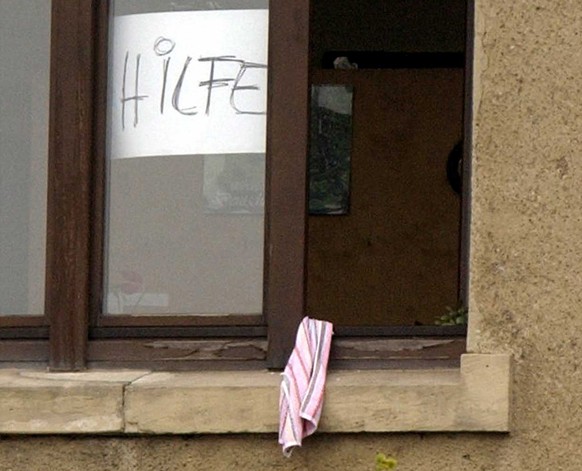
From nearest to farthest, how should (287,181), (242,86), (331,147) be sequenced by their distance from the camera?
(287,181) → (242,86) → (331,147)

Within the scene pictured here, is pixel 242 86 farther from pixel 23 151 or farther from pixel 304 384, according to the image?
pixel 304 384

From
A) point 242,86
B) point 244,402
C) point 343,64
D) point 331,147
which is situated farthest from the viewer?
point 343,64

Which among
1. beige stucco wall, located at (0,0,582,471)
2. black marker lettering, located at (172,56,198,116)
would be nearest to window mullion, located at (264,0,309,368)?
black marker lettering, located at (172,56,198,116)

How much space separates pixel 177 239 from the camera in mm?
5730

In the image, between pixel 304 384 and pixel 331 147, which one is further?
pixel 331 147

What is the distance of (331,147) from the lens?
26.8ft

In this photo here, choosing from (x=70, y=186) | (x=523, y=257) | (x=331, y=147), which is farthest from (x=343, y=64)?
(x=523, y=257)

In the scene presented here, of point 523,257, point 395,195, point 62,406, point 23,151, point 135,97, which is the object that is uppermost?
point 135,97

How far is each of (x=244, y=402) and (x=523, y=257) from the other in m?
0.91

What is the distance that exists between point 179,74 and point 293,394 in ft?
3.62

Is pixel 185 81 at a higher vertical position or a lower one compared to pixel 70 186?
higher

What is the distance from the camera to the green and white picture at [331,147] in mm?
8109

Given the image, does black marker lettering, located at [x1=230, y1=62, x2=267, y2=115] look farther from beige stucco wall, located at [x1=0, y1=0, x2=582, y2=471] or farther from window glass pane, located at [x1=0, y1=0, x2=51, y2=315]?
beige stucco wall, located at [x1=0, y1=0, x2=582, y2=471]

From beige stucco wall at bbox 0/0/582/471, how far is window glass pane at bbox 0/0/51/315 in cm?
81
